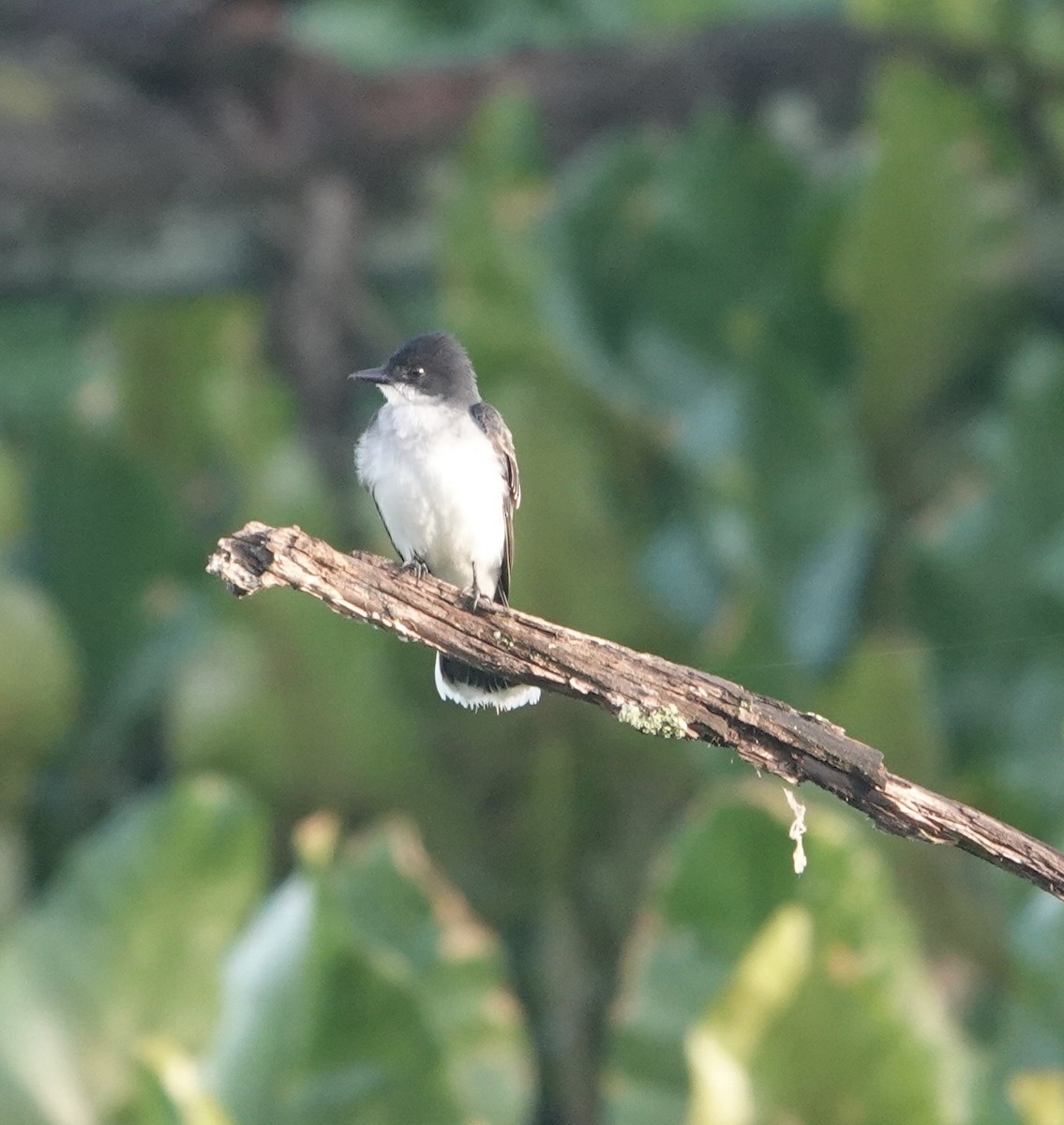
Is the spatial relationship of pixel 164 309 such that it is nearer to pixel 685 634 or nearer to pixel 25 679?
pixel 25 679

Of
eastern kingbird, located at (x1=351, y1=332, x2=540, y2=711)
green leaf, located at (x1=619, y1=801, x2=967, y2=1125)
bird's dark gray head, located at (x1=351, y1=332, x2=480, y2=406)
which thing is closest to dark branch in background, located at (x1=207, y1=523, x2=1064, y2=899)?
eastern kingbird, located at (x1=351, y1=332, x2=540, y2=711)

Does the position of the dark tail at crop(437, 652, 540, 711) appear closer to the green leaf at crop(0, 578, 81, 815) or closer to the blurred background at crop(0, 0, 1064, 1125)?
the blurred background at crop(0, 0, 1064, 1125)

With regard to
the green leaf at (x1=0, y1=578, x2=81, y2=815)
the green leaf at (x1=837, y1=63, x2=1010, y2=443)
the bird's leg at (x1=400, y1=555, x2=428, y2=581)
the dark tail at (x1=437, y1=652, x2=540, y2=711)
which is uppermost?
the green leaf at (x1=837, y1=63, x2=1010, y2=443)

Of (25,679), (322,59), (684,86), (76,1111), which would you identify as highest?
(684,86)

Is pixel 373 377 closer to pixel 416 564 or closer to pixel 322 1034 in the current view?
pixel 416 564

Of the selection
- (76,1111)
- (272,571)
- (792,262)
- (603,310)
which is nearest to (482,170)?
(603,310)
